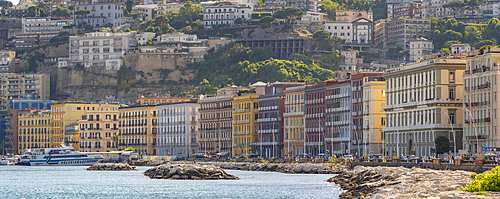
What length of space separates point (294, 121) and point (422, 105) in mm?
32765

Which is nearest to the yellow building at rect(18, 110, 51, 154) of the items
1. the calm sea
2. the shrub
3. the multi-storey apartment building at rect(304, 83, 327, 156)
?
the multi-storey apartment building at rect(304, 83, 327, 156)

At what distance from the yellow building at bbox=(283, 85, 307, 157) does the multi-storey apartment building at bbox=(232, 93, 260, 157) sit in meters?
8.97

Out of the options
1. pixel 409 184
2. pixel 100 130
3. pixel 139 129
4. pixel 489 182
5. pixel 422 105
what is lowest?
pixel 100 130

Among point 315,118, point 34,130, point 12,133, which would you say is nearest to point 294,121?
point 315,118

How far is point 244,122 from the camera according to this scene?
442 feet

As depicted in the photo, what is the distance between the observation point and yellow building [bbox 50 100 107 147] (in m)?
171

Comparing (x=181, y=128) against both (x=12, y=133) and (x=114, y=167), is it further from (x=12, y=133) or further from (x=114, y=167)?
(x=12, y=133)

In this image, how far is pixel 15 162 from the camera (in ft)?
518

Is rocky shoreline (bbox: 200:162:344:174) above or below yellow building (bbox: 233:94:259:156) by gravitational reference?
below

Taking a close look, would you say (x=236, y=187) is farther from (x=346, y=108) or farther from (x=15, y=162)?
(x=15, y=162)

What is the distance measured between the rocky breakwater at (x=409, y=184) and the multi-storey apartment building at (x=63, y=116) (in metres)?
112

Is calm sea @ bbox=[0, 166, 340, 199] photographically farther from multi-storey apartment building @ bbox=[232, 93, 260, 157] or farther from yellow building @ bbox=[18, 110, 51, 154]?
yellow building @ bbox=[18, 110, 51, 154]

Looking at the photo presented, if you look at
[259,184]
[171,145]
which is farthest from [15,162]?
[259,184]

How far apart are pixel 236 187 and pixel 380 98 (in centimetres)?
3837
